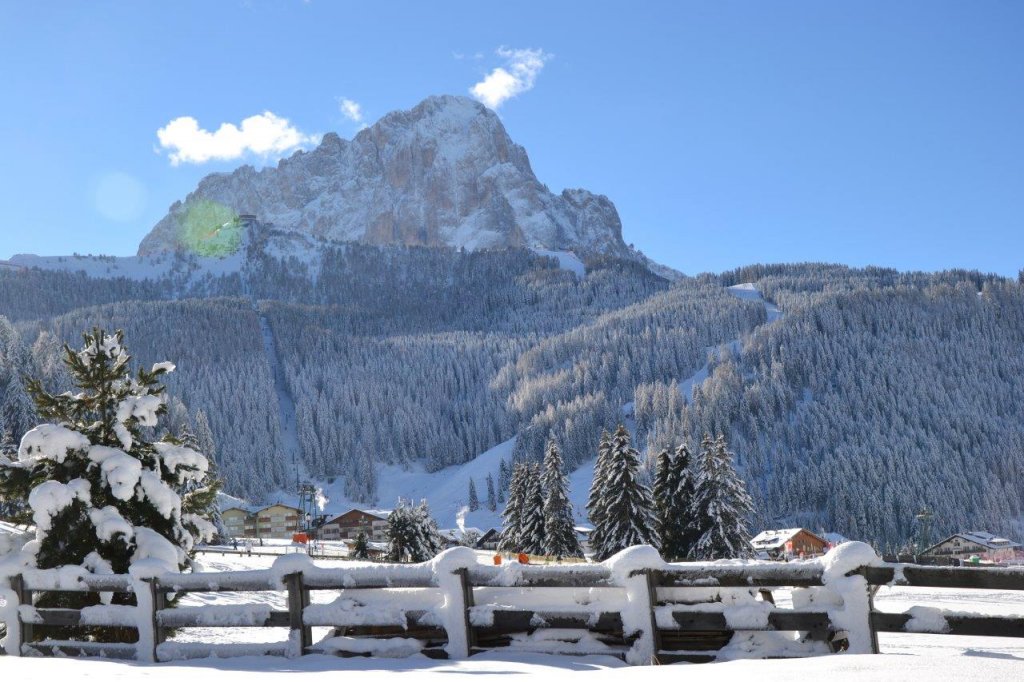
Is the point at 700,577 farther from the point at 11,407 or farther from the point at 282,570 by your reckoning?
the point at 11,407

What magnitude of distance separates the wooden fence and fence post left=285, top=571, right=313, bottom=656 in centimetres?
1

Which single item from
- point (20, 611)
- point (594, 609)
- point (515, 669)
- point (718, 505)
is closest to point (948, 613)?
point (594, 609)

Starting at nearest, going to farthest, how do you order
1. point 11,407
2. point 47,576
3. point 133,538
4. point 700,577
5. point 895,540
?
point 700,577, point 47,576, point 133,538, point 11,407, point 895,540

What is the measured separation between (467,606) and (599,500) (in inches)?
1624

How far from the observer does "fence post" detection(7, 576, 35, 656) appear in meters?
11.9

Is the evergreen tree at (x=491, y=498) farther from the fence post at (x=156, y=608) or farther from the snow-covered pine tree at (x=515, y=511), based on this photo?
the fence post at (x=156, y=608)

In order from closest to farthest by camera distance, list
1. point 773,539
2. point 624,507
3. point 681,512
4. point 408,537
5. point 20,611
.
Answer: point 20,611, point 624,507, point 681,512, point 408,537, point 773,539

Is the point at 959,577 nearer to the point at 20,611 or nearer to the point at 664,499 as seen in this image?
the point at 20,611

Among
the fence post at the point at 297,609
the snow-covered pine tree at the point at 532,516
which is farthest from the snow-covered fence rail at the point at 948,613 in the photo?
the snow-covered pine tree at the point at 532,516

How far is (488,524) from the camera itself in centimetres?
16088

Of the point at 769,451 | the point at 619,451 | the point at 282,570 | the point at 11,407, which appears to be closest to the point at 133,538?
the point at 282,570

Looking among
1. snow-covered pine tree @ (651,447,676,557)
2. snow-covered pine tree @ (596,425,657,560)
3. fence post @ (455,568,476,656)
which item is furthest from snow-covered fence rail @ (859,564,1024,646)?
snow-covered pine tree @ (651,447,676,557)

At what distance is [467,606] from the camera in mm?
9914

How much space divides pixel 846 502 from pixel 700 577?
146893 mm
